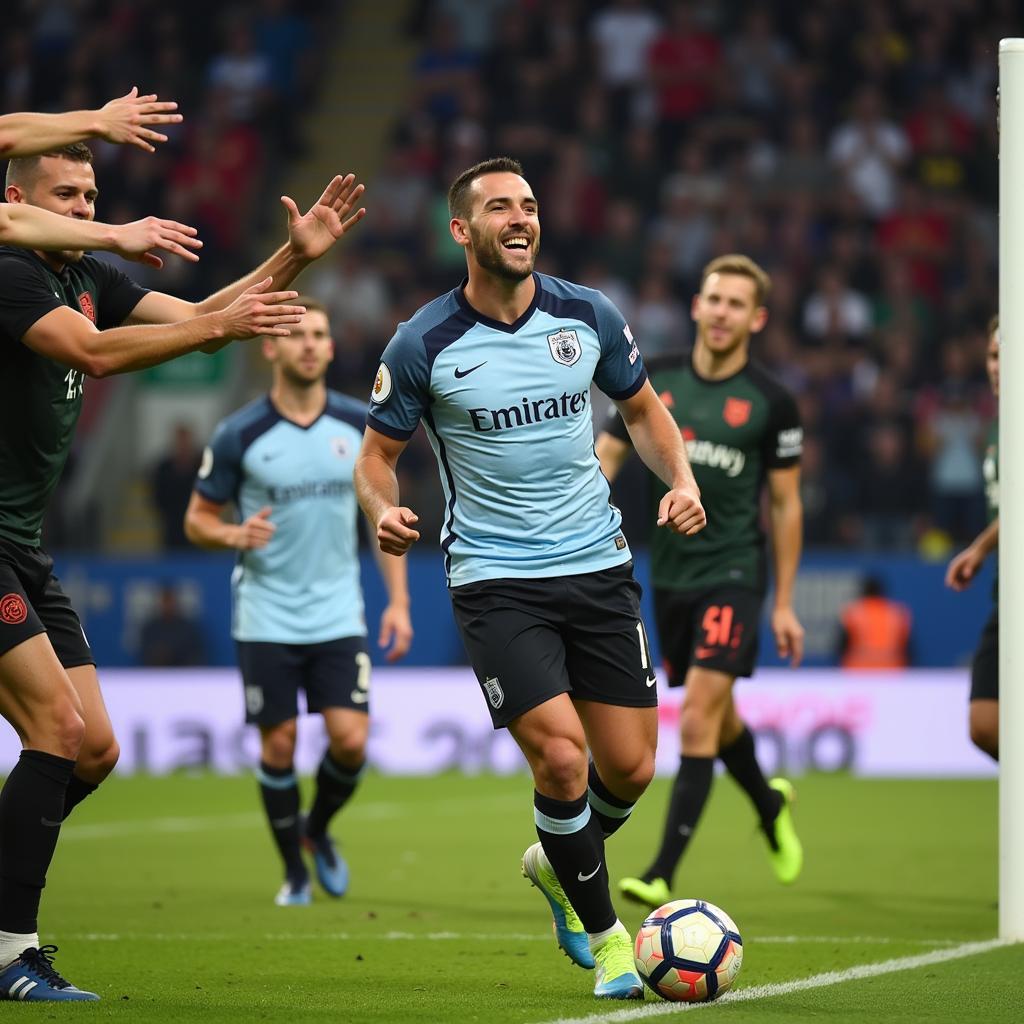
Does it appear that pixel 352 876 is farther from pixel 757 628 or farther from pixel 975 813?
pixel 975 813

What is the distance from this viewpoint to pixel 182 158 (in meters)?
22.8

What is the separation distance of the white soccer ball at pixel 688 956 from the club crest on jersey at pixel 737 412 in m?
3.42

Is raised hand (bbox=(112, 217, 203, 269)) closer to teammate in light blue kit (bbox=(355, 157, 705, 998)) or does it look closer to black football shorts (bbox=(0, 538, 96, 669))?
teammate in light blue kit (bbox=(355, 157, 705, 998))

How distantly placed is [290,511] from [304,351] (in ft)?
2.56

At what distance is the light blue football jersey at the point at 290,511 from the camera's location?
902 centimetres

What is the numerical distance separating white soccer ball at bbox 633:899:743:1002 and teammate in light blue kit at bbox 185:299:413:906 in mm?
3404

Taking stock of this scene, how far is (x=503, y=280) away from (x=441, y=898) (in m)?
3.75

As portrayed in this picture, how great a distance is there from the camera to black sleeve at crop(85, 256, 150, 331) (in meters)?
6.36

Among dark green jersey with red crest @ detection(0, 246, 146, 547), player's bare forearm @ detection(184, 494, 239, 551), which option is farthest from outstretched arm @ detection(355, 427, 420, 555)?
player's bare forearm @ detection(184, 494, 239, 551)

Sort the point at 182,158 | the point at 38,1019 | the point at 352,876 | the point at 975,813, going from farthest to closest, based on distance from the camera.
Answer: the point at 182,158
the point at 975,813
the point at 352,876
the point at 38,1019

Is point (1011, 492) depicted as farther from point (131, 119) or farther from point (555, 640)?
point (131, 119)

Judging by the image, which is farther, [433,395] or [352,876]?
[352,876]

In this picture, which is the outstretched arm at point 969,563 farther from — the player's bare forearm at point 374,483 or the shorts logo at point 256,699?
the player's bare forearm at point 374,483

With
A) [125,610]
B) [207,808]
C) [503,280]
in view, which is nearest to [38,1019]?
[503,280]
